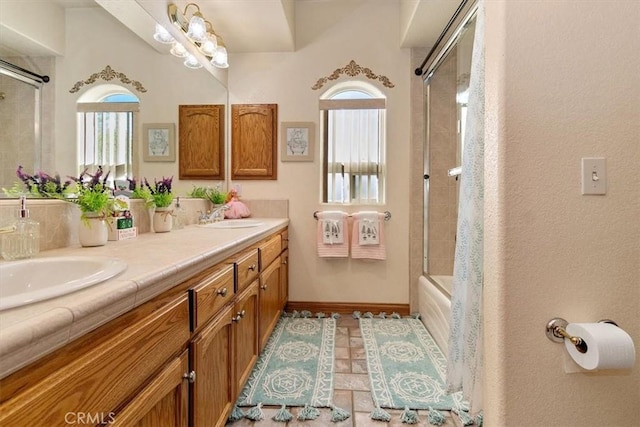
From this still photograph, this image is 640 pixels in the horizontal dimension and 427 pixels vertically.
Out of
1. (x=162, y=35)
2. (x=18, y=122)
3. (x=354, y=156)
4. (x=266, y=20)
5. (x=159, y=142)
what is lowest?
(x=18, y=122)

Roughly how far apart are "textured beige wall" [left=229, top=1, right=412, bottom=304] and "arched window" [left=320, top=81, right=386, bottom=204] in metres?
0.13

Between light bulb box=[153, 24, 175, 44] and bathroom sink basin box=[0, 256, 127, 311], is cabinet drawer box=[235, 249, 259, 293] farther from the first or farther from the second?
light bulb box=[153, 24, 175, 44]

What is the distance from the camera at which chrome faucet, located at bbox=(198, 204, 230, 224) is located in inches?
88.6

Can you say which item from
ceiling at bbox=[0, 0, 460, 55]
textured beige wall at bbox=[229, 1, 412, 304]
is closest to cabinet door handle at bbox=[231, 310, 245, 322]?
textured beige wall at bbox=[229, 1, 412, 304]

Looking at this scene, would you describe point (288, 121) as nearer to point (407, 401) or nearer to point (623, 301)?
point (407, 401)

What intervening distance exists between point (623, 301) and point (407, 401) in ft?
3.37

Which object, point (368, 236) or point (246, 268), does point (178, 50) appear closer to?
point (246, 268)

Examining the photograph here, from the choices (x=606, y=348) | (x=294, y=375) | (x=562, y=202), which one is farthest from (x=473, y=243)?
(x=294, y=375)

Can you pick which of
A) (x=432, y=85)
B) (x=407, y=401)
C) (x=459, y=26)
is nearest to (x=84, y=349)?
(x=407, y=401)

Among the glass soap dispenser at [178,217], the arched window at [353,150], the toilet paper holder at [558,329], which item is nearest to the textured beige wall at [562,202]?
the toilet paper holder at [558,329]

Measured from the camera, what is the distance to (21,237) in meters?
0.95

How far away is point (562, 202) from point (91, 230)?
160 cm

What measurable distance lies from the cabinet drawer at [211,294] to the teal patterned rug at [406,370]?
0.91 meters

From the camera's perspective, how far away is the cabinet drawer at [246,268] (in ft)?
4.59
